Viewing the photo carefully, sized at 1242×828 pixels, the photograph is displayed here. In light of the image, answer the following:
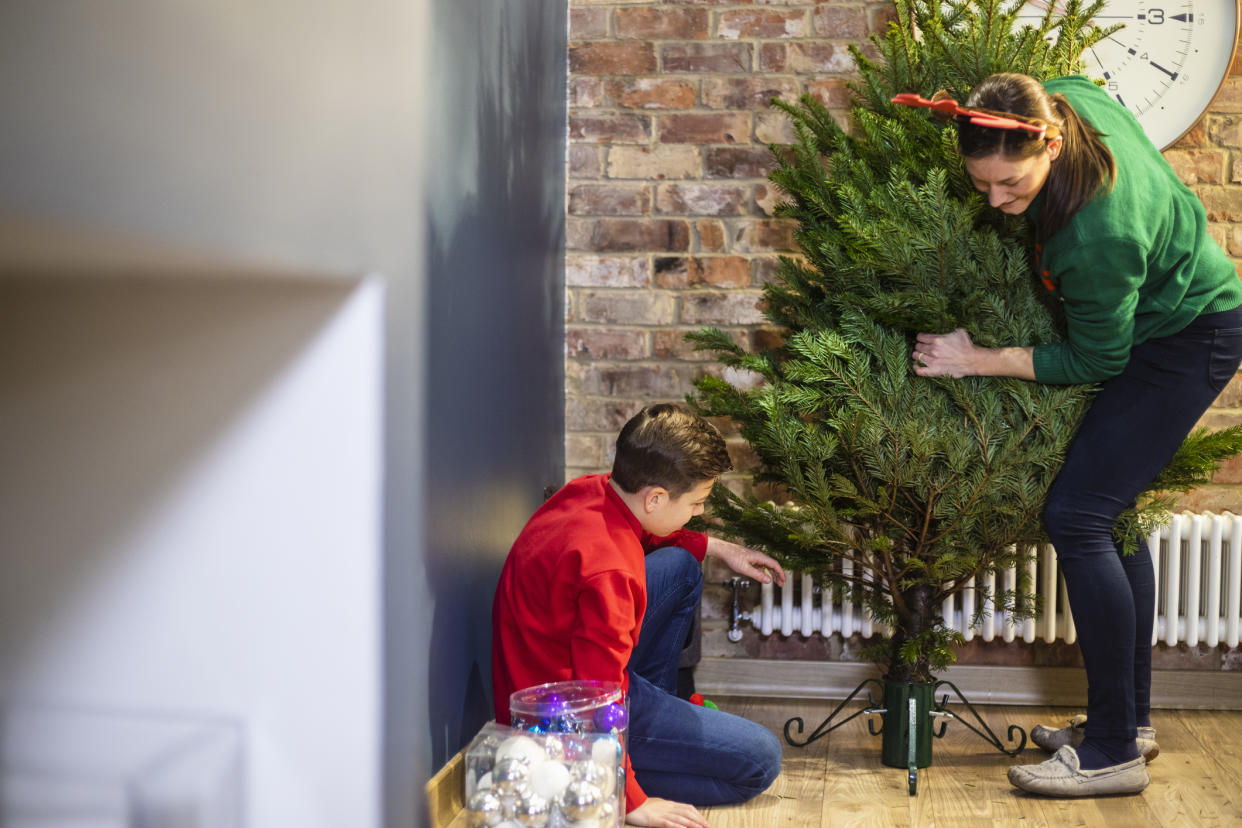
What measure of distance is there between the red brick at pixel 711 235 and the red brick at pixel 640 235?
0.03 metres

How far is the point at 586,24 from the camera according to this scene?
2652 mm

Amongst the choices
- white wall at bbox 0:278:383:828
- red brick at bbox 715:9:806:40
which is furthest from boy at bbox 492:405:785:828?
red brick at bbox 715:9:806:40

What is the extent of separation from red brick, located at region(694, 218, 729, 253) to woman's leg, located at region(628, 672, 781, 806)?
1159mm

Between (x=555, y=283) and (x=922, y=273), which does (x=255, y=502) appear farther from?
(x=555, y=283)

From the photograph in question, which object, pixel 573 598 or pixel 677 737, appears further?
pixel 677 737

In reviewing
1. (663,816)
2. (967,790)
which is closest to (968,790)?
(967,790)

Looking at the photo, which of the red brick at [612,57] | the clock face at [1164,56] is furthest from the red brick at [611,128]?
the clock face at [1164,56]

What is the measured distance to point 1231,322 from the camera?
6.23 ft

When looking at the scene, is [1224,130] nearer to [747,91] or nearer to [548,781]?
[747,91]

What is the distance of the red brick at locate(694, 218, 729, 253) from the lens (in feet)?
8.63

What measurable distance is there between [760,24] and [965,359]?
114 centimetres

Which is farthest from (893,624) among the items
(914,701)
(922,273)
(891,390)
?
(922,273)

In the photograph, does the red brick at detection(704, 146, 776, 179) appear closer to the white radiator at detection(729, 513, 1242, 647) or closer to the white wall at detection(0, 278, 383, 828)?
the white radiator at detection(729, 513, 1242, 647)

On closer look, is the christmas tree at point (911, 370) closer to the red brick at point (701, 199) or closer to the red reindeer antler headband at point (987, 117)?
the red reindeer antler headband at point (987, 117)
